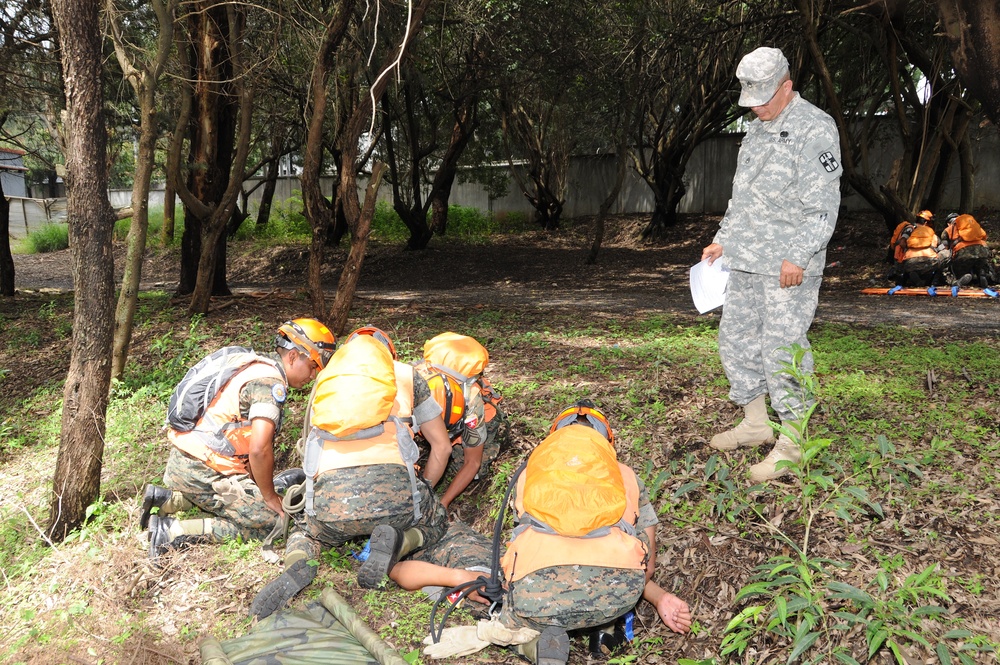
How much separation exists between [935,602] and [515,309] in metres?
6.62

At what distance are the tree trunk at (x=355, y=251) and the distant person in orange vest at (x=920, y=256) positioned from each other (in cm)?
810

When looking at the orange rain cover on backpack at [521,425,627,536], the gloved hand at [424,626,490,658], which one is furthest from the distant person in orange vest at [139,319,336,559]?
the orange rain cover on backpack at [521,425,627,536]

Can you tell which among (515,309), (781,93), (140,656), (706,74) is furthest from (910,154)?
(140,656)

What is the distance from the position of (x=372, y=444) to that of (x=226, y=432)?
1.07 meters

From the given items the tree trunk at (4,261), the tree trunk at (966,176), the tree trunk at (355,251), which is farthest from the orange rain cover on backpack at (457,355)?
the tree trunk at (966,176)

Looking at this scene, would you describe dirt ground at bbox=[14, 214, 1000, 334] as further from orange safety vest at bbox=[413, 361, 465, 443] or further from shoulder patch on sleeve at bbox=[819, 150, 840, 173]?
orange safety vest at bbox=[413, 361, 465, 443]

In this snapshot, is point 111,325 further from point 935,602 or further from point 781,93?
point 935,602

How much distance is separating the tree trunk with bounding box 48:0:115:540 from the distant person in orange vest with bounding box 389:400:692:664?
2.53 m

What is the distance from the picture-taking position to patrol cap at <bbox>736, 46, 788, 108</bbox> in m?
3.70

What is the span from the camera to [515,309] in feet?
30.6

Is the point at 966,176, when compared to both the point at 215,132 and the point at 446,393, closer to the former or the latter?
the point at 215,132

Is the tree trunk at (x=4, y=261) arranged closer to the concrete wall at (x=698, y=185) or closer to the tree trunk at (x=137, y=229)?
the tree trunk at (x=137, y=229)

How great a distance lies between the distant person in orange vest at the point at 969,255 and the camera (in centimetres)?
1047

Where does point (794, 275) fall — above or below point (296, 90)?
below
